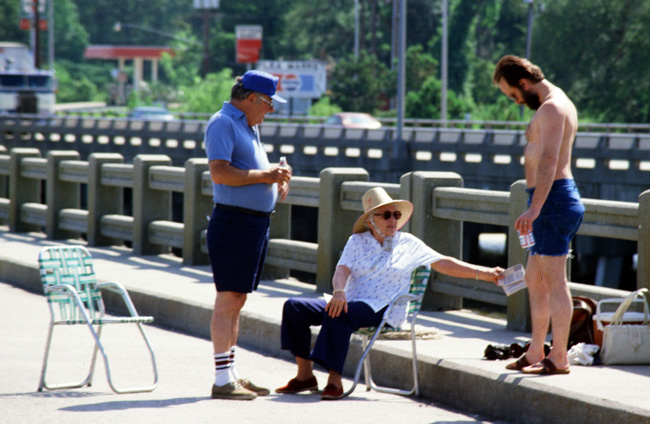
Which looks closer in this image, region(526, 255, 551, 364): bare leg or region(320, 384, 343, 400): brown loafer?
region(526, 255, 551, 364): bare leg

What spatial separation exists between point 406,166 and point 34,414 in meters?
27.7

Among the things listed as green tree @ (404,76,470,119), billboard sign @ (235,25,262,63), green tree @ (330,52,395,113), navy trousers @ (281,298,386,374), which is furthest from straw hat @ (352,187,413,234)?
billboard sign @ (235,25,262,63)

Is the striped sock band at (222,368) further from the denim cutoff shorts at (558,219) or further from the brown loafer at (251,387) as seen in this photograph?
the denim cutoff shorts at (558,219)

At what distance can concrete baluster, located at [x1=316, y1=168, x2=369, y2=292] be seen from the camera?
32.3 ft

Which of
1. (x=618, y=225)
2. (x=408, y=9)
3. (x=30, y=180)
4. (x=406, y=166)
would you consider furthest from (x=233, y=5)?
(x=618, y=225)

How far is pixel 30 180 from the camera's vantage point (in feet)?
53.0

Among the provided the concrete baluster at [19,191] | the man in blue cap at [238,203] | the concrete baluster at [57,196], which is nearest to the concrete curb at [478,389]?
the man in blue cap at [238,203]

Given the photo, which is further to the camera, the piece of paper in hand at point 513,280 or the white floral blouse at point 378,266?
the white floral blouse at point 378,266

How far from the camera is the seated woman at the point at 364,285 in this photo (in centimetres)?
635

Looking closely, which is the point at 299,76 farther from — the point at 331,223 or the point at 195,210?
the point at 331,223

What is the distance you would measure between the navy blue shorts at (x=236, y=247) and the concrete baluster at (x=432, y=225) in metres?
2.75

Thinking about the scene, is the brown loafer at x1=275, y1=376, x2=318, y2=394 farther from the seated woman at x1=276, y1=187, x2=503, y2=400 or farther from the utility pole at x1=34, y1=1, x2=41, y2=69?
the utility pole at x1=34, y1=1, x2=41, y2=69

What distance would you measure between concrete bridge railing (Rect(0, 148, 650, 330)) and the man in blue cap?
7.59ft

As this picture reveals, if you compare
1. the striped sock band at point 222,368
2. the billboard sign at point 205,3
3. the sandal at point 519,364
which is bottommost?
the striped sock band at point 222,368
